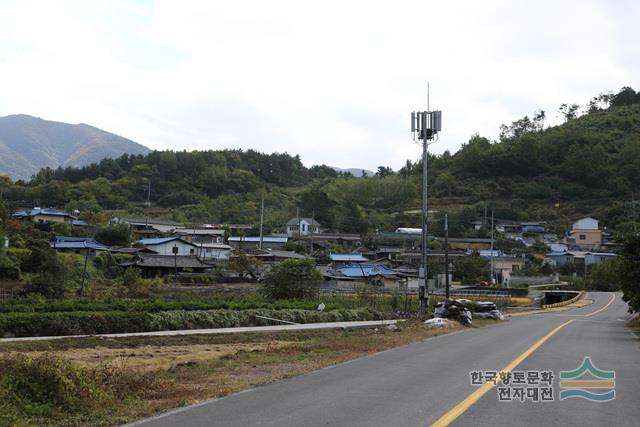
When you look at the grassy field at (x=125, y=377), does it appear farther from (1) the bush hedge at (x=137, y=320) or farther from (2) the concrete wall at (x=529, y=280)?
(2) the concrete wall at (x=529, y=280)

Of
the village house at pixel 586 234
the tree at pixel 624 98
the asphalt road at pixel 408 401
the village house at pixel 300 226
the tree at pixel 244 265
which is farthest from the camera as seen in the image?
the tree at pixel 624 98

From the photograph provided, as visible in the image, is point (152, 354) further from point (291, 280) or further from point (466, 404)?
point (291, 280)

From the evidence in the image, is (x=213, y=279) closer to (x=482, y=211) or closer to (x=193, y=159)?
(x=482, y=211)

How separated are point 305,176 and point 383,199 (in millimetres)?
39701

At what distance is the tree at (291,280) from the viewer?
127 ft

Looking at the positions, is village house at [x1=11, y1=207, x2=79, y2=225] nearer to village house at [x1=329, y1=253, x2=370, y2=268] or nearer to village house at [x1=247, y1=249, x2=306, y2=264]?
village house at [x1=247, y1=249, x2=306, y2=264]

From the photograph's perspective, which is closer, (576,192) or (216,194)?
(576,192)

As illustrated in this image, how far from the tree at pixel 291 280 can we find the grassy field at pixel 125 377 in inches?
769

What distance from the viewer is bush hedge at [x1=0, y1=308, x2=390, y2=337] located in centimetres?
2267

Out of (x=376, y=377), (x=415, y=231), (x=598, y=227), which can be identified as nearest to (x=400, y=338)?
(x=376, y=377)

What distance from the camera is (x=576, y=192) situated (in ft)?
385

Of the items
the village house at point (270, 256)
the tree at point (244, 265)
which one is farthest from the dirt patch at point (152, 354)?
the village house at point (270, 256)

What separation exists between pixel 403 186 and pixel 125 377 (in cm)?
11913

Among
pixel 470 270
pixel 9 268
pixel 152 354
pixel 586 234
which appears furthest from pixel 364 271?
pixel 586 234
